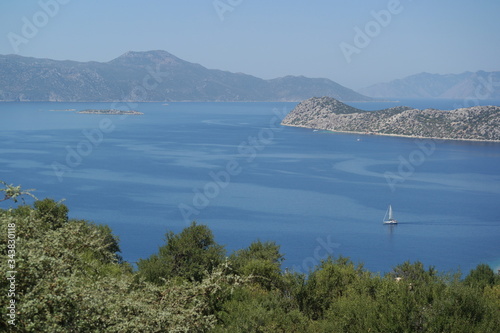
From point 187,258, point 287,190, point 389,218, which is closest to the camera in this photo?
point 187,258

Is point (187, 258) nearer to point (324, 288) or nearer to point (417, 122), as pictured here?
point (324, 288)

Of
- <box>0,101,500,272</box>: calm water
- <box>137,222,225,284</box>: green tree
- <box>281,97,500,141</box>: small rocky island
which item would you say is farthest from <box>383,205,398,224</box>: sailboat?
<box>281,97,500,141</box>: small rocky island

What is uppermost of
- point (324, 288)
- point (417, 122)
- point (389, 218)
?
point (417, 122)

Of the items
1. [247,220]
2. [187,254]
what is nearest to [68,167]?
[247,220]

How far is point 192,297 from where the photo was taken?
32.6 feet

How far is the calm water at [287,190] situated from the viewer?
45.3m

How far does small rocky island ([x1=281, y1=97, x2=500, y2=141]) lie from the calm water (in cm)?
1100

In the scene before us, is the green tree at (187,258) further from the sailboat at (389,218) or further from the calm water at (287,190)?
the sailboat at (389,218)

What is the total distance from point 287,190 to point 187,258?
45.7 metres

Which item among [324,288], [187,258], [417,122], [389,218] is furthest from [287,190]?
[417,122]

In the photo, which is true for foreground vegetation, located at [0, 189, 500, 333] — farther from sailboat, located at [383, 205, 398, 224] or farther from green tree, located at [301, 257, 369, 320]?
sailboat, located at [383, 205, 398, 224]

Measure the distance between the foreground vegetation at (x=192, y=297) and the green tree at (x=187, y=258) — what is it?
0.17ft

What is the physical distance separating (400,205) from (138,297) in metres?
53.6

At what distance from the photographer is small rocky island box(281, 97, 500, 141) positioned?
12481 centimetres
